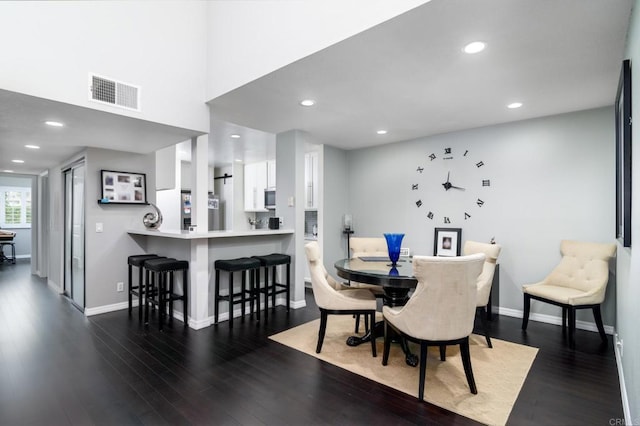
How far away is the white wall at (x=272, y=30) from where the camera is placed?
6.97 feet

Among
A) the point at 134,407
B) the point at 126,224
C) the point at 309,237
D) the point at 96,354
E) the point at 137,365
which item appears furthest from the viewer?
the point at 309,237

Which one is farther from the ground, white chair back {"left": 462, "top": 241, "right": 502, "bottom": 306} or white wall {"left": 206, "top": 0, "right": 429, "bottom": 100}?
white wall {"left": 206, "top": 0, "right": 429, "bottom": 100}

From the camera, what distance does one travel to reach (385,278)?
8.51 ft

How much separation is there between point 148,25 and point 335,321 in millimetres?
3590

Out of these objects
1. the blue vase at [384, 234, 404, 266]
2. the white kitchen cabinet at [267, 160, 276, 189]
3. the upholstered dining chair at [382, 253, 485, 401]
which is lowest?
the upholstered dining chair at [382, 253, 485, 401]

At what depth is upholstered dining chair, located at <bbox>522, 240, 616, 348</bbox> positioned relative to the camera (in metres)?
3.07

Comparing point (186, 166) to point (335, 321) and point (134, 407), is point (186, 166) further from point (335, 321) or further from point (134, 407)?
point (134, 407)

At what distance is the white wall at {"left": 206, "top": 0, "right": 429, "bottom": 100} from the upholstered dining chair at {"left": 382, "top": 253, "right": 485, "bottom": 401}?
156cm

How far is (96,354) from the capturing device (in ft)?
9.57

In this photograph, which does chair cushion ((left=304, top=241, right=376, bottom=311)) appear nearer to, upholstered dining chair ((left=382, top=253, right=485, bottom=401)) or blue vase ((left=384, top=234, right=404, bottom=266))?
blue vase ((left=384, top=234, right=404, bottom=266))

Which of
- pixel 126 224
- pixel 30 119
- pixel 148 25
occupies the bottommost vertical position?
pixel 126 224

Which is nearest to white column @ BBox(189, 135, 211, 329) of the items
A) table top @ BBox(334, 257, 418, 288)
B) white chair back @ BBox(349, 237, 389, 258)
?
table top @ BBox(334, 257, 418, 288)

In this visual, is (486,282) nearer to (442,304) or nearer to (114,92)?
(442,304)

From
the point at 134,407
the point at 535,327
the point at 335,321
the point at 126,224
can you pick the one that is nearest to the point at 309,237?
the point at 335,321
